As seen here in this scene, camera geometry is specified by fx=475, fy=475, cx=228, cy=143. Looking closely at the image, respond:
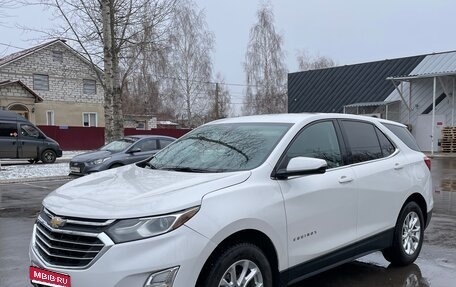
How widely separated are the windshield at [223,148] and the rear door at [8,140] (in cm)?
1782

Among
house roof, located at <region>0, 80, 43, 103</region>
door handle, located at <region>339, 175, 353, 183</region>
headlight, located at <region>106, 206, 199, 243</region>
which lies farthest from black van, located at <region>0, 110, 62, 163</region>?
headlight, located at <region>106, 206, 199, 243</region>

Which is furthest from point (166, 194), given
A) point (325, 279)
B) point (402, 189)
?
point (402, 189)

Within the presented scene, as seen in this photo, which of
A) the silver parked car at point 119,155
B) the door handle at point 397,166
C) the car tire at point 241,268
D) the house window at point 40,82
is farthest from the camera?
the house window at point 40,82

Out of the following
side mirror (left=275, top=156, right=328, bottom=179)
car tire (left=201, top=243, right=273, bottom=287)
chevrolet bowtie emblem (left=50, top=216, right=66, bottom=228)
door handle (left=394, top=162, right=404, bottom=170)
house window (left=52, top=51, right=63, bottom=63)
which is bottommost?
car tire (left=201, top=243, right=273, bottom=287)

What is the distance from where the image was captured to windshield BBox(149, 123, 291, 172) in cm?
412

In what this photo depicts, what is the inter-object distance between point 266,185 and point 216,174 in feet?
1.35

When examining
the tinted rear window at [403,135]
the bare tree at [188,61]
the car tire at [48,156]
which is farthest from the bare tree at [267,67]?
the tinted rear window at [403,135]

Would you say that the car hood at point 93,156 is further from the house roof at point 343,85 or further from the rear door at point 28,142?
the house roof at point 343,85

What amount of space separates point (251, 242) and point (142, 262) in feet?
3.10

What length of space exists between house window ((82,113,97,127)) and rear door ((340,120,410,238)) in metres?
38.2

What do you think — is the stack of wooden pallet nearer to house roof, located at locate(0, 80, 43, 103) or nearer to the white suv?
the white suv

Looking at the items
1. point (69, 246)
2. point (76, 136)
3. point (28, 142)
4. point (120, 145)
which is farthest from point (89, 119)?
point (69, 246)

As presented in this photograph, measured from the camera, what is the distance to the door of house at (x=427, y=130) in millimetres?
28375

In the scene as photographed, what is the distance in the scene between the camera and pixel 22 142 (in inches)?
826
